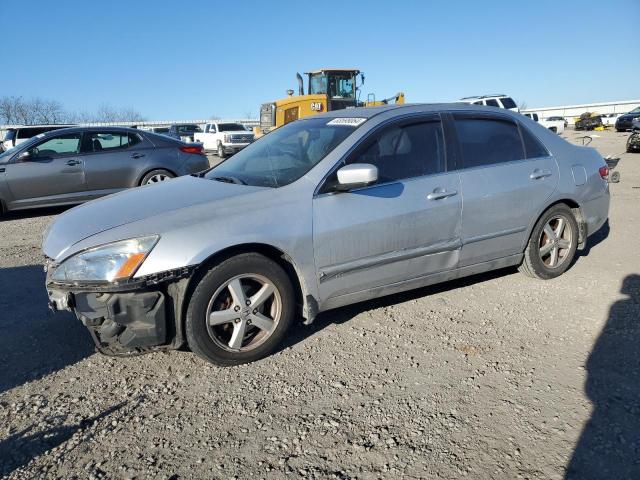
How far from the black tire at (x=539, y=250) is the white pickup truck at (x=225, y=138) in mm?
22256

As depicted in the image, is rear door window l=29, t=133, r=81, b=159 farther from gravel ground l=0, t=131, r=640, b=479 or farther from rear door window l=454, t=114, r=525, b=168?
rear door window l=454, t=114, r=525, b=168

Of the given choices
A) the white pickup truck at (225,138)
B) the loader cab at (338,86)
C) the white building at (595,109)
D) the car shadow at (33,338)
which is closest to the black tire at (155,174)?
the car shadow at (33,338)

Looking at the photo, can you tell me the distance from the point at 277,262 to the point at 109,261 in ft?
3.41

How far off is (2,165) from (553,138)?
8154 mm

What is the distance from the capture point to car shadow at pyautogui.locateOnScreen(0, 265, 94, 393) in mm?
3283

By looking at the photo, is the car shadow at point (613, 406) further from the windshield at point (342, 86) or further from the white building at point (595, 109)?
the white building at point (595, 109)

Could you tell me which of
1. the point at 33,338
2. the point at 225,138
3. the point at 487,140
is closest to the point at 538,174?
the point at 487,140

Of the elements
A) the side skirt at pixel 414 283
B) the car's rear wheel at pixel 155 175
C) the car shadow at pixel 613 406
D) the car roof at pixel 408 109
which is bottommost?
the car shadow at pixel 613 406

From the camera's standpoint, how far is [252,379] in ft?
10.2

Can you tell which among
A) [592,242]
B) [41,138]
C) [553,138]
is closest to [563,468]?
[553,138]

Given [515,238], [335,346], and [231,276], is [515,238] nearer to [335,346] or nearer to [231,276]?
[335,346]

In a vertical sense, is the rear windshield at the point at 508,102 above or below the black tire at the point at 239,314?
above

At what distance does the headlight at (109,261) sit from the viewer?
294 cm

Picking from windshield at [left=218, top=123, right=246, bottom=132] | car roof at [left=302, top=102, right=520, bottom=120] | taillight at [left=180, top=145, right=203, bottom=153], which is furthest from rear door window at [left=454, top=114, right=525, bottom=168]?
windshield at [left=218, top=123, right=246, bottom=132]
